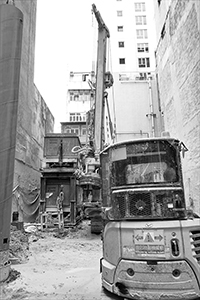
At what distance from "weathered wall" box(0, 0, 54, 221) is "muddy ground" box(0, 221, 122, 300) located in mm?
4897

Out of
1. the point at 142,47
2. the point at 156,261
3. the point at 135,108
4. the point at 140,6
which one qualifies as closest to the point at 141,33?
the point at 142,47

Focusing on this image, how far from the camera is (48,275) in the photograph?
17.6 ft

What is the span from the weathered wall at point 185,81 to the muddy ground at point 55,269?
5799mm

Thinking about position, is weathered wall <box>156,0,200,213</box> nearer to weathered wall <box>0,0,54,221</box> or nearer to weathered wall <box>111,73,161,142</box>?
weathered wall <box>111,73,161,142</box>

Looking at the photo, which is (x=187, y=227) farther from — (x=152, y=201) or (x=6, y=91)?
(x=6, y=91)

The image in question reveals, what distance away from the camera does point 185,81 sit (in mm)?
13164

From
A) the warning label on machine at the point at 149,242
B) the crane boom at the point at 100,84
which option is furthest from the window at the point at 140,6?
the warning label on machine at the point at 149,242

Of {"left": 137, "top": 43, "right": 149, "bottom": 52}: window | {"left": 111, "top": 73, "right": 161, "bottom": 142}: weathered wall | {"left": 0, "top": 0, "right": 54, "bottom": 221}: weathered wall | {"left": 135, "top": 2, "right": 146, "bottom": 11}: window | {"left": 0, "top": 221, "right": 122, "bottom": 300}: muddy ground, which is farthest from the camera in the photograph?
{"left": 135, "top": 2, "right": 146, "bottom": 11}: window

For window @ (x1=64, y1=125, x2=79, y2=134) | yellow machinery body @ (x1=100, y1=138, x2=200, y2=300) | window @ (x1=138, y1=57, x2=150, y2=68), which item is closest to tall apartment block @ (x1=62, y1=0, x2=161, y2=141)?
window @ (x1=138, y1=57, x2=150, y2=68)

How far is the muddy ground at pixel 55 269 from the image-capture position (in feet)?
14.1

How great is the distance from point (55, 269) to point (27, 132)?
13.3 metres

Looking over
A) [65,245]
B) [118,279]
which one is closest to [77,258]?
[65,245]

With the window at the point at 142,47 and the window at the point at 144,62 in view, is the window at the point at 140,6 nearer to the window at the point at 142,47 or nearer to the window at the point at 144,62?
the window at the point at 142,47

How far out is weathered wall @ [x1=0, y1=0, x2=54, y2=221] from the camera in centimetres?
1448
